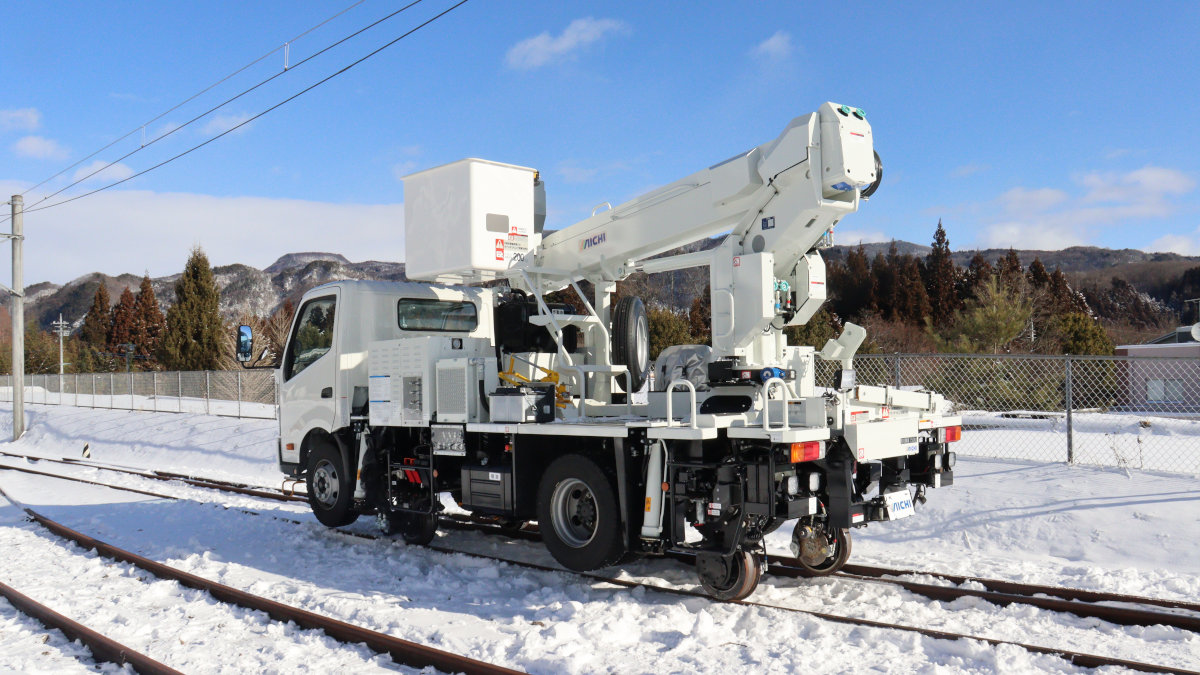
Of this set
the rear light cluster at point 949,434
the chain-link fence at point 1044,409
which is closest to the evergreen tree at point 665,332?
the chain-link fence at point 1044,409

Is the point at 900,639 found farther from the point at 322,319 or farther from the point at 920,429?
the point at 322,319

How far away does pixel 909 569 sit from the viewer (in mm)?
7180

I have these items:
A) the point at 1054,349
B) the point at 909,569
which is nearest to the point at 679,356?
the point at 909,569

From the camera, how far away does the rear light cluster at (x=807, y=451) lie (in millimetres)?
5648

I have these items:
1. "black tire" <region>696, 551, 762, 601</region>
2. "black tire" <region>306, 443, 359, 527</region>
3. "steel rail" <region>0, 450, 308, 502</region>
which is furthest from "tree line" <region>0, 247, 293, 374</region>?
"black tire" <region>696, 551, 762, 601</region>

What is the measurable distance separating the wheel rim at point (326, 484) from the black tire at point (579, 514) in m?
3.24

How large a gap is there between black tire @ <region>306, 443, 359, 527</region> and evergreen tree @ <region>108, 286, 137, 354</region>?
7053 centimetres

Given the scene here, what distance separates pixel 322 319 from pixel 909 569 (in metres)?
6.70

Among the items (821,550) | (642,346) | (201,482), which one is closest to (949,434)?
(821,550)

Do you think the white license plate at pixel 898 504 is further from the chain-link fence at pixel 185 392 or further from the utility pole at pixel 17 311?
the utility pole at pixel 17 311

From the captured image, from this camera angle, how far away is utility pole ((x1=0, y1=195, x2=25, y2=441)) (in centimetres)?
2644

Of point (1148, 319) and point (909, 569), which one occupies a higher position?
point (1148, 319)

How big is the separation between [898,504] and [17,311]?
3026 centimetres

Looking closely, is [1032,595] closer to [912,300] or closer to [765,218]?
[765,218]
